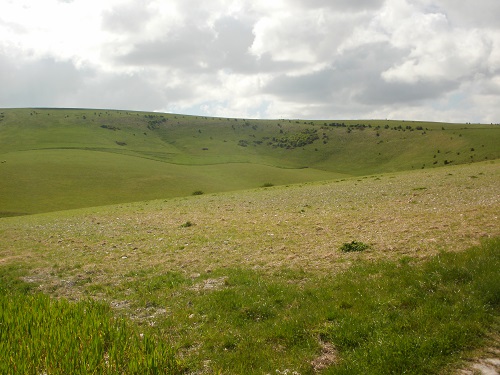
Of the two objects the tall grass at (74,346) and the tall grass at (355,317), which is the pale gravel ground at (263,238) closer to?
the tall grass at (355,317)

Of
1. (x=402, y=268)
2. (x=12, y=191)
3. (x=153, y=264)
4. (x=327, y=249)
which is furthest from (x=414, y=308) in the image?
(x=12, y=191)

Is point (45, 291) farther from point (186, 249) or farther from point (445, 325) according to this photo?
point (445, 325)

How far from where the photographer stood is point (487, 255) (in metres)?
13.4

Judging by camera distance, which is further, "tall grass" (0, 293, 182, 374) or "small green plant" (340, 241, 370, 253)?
"small green plant" (340, 241, 370, 253)

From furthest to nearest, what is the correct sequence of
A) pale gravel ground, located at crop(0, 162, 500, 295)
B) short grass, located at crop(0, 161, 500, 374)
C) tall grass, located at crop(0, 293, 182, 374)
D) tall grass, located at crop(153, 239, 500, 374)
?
1. pale gravel ground, located at crop(0, 162, 500, 295)
2. short grass, located at crop(0, 161, 500, 374)
3. tall grass, located at crop(153, 239, 500, 374)
4. tall grass, located at crop(0, 293, 182, 374)

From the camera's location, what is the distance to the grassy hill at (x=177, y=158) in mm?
84625

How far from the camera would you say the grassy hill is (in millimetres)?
84625

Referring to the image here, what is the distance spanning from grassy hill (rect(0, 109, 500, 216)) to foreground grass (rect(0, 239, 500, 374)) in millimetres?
64552

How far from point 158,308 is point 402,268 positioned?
29.7 ft

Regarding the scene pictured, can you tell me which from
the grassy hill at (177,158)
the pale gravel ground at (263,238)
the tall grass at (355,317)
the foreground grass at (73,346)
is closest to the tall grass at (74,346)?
the foreground grass at (73,346)

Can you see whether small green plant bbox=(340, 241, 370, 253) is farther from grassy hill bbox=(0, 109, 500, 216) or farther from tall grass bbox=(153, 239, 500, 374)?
grassy hill bbox=(0, 109, 500, 216)

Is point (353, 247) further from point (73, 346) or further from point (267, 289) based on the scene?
point (73, 346)

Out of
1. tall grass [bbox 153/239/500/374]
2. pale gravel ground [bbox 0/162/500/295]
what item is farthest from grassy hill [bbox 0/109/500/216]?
tall grass [bbox 153/239/500/374]

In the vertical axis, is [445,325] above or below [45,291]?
above
